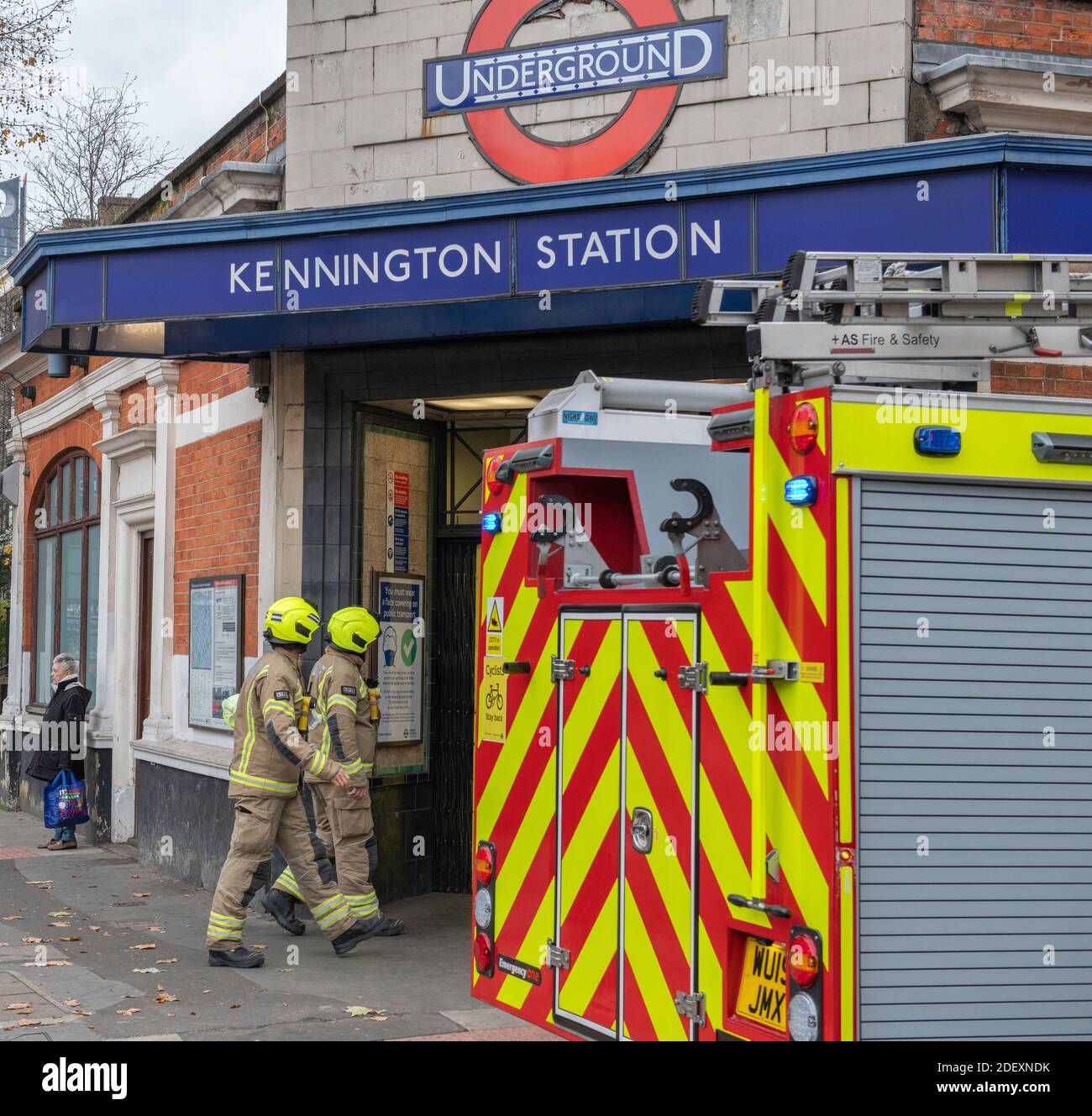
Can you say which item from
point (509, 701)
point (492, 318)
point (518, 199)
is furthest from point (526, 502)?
point (492, 318)

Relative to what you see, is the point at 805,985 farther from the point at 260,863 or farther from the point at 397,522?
the point at 397,522

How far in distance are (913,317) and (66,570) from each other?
557 inches

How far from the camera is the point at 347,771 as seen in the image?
349 inches

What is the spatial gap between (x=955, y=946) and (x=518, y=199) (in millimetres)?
5288

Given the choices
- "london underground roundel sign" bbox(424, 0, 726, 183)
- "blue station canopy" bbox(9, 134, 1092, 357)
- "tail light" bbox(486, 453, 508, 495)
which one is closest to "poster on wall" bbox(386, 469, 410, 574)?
"blue station canopy" bbox(9, 134, 1092, 357)

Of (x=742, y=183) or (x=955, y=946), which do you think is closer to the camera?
(x=955, y=946)

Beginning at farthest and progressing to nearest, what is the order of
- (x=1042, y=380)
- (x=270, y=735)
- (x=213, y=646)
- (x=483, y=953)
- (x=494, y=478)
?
(x=213, y=646), (x=270, y=735), (x=1042, y=380), (x=494, y=478), (x=483, y=953)

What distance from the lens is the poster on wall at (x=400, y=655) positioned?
1027 centimetres

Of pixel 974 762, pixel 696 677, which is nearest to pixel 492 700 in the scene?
pixel 696 677

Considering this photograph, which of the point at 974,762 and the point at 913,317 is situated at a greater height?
the point at 913,317

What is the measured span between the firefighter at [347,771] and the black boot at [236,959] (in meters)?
0.60

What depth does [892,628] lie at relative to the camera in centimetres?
408

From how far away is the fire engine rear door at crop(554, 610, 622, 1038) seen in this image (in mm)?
4926

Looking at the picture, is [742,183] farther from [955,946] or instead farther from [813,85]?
[955,946]
